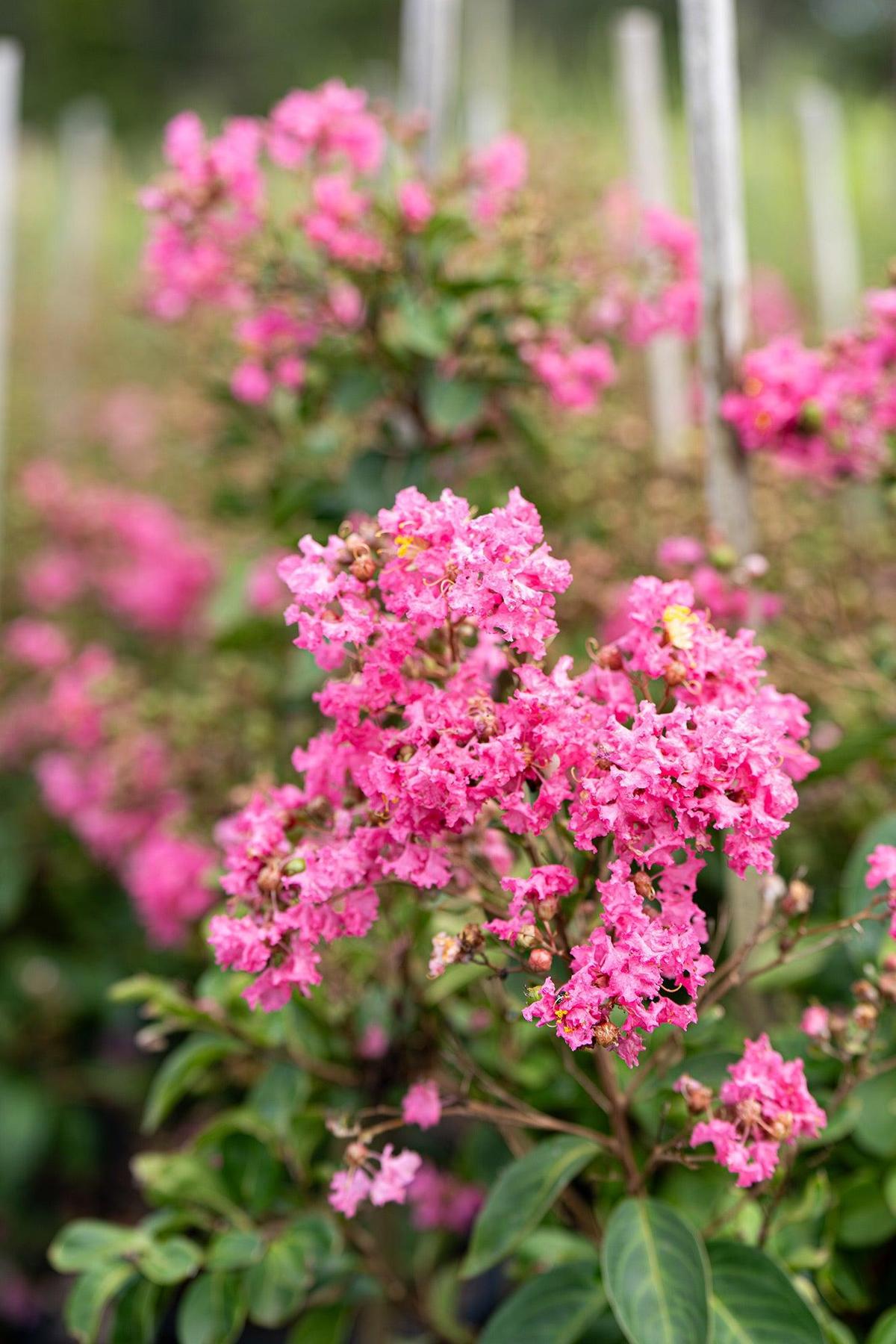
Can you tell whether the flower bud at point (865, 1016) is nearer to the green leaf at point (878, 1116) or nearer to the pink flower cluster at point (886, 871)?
the pink flower cluster at point (886, 871)

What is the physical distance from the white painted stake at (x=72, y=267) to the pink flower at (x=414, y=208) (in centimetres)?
308

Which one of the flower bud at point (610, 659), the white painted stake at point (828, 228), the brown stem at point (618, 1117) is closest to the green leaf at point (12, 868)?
the brown stem at point (618, 1117)

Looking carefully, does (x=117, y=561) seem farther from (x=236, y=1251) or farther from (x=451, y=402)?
(x=236, y=1251)

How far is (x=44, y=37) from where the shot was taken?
15.0 meters

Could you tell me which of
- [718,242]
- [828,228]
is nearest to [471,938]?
[718,242]

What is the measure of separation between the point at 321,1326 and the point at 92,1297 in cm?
28

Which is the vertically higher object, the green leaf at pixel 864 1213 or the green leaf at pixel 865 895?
the green leaf at pixel 865 895

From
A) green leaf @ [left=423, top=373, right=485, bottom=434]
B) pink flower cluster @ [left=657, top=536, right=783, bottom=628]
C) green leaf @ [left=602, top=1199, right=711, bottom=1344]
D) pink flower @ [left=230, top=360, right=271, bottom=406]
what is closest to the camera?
green leaf @ [left=602, top=1199, right=711, bottom=1344]

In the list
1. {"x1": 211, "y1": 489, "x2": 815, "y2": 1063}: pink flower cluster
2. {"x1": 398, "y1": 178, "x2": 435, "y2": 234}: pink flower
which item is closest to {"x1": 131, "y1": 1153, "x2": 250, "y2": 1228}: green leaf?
{"x1": 211, "y1": 489, "x2": 815, "y2": 1063}: pink flower cluster

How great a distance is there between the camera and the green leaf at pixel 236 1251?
107 cm

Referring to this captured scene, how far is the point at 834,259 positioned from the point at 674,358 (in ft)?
5.91

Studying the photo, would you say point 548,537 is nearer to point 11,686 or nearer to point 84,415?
point 11,686

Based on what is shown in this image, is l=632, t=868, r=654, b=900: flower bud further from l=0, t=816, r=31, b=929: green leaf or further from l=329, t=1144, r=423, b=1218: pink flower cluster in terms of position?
l=0, t=816, r=31, b=929: green leaf

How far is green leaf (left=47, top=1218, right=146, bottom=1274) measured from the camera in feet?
3.67
